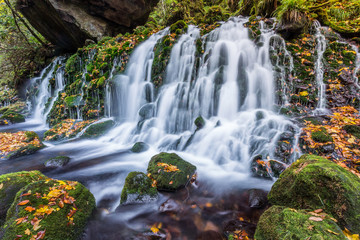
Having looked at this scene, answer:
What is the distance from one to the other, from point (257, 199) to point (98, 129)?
6857 mm

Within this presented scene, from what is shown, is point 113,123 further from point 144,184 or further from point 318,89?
point 318,89

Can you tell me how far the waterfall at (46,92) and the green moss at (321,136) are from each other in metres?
13.3

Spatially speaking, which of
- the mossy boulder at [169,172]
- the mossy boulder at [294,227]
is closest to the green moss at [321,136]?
the mossy boulder at [294,227]

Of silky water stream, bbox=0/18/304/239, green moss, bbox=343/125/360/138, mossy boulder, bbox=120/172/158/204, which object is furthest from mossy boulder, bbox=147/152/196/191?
green moss, bbox=343/125/360/138

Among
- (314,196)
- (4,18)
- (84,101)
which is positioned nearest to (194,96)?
(314,196)

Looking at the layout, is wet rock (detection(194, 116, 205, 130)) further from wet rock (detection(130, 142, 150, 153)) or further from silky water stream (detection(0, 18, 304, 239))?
wet rock (detection(130, 142, 150, 153))

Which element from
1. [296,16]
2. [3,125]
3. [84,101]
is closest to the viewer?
[296,16]

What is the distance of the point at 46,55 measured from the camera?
16438 mm

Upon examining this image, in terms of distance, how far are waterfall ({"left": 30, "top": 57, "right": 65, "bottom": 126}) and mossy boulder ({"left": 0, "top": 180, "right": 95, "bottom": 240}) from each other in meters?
10.2

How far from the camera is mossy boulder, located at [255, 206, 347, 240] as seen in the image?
168 cm

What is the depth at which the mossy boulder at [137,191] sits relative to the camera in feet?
10.8

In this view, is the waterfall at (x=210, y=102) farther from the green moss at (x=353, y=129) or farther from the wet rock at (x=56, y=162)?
the wet rock at (x=56, y=162)

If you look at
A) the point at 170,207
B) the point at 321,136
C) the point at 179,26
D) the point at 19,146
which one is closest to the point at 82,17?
the point at 179,26

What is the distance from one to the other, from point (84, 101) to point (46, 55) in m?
11.6
